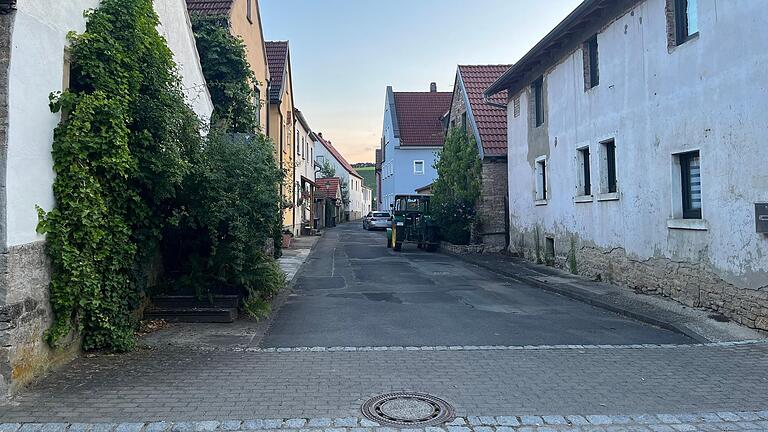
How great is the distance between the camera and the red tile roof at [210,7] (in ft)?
49.3

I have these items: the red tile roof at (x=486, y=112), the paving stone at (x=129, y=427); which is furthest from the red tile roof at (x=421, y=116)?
the paving stone at (x=129, y=427)

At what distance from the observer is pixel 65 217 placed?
567cm

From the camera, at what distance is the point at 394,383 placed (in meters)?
5.52

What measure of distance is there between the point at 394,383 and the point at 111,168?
12.3 feet

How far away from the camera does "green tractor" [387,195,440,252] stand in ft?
75.0

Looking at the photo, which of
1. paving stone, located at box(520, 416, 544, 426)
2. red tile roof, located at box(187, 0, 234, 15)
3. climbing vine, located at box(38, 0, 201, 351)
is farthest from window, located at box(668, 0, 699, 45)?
red tile roof, located at box(187, 0, 234, 15)

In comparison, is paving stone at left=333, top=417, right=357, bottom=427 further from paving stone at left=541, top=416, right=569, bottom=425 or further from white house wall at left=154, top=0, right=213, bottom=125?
white house wall at left=154, top=0, right=213, bottom=125

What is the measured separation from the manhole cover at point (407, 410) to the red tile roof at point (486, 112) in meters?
16.5

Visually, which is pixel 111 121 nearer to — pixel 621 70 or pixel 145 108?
pixel 145 108

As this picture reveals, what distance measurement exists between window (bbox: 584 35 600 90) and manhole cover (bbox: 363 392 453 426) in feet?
33.2

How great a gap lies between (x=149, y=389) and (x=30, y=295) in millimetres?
1428

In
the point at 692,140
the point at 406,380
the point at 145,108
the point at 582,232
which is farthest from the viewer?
the point at 582,232

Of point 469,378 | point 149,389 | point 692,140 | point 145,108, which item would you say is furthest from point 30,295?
point 692,140

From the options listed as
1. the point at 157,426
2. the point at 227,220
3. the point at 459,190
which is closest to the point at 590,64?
the point at 459,190
